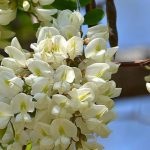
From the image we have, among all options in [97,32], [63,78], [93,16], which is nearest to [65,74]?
[63,78]

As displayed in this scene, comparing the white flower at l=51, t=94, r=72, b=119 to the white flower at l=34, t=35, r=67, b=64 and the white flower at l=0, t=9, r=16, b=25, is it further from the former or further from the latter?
the white flower at l=0, t=9, r=16, b=25

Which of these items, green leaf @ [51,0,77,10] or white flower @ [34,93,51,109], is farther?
green leaf @ [51,0,77,10]

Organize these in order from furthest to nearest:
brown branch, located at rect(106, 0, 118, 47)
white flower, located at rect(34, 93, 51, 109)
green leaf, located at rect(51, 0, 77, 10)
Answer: brown branch, located at rect(106, 0, 118, 47)
green leaf, located at rect(51, 0, 77, 10)
white flower, located at rect(34, 93, 51, 109)

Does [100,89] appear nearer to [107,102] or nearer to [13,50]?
[107,102]

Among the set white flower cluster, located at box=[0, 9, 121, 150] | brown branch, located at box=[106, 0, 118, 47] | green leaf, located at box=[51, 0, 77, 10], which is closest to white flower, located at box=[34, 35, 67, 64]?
white flower cluster, located at box=[0, 9, 121, 150]

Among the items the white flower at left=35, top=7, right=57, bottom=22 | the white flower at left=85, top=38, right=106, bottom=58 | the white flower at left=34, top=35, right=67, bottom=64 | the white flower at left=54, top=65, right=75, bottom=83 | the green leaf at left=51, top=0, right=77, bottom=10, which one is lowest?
the white flower at left=54, top=65, right=75, bottom=83

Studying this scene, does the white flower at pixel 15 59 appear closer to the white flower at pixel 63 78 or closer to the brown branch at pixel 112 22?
the white flower at pixel 63 78

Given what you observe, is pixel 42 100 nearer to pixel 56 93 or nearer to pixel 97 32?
pixel 56 93

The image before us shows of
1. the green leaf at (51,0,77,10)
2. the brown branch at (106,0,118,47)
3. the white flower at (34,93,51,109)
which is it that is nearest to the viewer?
the white flower at (34,93,51,109)
